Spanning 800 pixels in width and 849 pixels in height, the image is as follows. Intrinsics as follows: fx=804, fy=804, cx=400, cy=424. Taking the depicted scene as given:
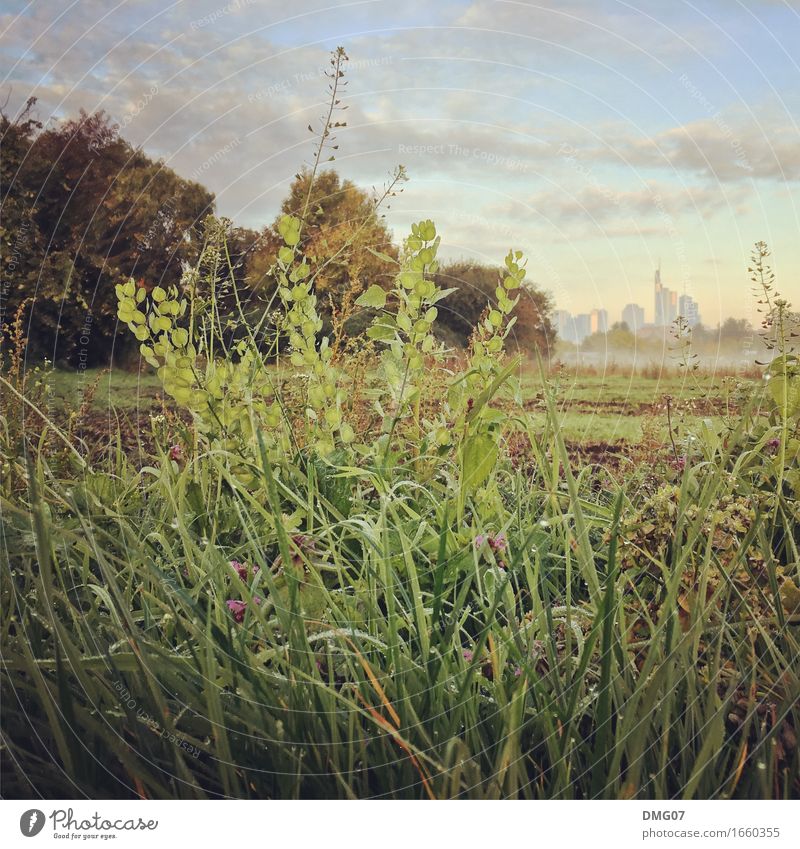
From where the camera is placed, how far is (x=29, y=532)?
1857 millimetres

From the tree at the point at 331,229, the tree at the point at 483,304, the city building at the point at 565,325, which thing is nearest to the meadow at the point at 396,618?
the tree at the point at 331,229

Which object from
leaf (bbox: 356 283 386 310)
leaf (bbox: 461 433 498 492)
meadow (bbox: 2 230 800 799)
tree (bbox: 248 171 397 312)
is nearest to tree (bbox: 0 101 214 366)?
tree (bbox: 248 171 397 312)

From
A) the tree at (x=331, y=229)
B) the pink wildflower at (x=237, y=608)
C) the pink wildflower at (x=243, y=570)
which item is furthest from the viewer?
the tree at (x=331, y=229)

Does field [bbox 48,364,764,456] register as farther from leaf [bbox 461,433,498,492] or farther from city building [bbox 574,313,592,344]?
leaf [bbox 461,433,498,492]

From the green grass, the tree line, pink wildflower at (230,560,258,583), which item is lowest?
the green grass

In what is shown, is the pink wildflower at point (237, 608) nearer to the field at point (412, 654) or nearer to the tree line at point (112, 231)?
the field at point (412, 654)

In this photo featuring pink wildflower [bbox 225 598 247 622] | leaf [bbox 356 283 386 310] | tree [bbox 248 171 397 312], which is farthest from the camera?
tree [bbox 248 171 397 312]

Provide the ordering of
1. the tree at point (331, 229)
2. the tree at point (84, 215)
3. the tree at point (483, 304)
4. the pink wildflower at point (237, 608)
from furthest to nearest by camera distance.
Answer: the tree at point (483, 304) < the tree at point (331, 229) < the tree at point (84, 215) < the pink wildflower at point (237, 608)

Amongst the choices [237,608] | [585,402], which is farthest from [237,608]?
[585,402]

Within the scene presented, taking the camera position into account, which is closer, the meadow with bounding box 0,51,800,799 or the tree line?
the meadow with bounding box 0,51,800,799

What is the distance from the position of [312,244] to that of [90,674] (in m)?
1.60

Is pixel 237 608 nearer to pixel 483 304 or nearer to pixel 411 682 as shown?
pixel 411 682

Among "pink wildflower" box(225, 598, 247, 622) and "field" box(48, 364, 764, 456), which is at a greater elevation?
"field" box(48, 364, 764, 456)

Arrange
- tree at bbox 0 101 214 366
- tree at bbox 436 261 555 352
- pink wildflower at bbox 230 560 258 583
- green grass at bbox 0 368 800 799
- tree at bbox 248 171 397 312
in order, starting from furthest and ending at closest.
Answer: tree at bbox 436 261 555 352 < tree at bbox 248 171 397 312 < tree at bbox 0 101 214 366 < pink wildflower at bbox 230 560 258 583 < green grass at bbox 0 368 800 799
